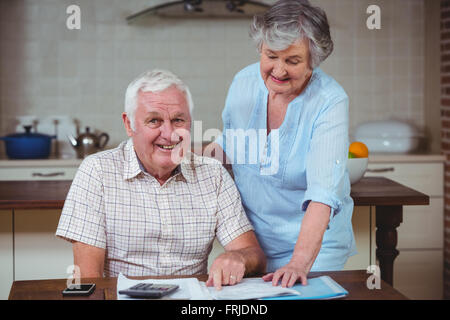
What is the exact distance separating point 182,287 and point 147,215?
342 millimetres

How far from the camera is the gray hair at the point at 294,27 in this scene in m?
1.30

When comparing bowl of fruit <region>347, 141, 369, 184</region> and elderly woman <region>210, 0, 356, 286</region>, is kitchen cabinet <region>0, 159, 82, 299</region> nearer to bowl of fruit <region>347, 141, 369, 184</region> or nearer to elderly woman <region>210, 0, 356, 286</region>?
elderly woman <region>210, 0, 356, 286</region>

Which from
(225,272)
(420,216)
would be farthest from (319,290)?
(420,216)

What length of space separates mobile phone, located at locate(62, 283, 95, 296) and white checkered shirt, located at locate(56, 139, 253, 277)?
0.26 m

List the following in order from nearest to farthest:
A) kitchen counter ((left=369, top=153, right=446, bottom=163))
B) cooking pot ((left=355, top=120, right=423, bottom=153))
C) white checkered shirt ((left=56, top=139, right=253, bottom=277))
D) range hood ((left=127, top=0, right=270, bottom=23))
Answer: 1. white checkered shirt ((left=56, top=139, right=253, bottom=277))
2. kitchen counter ((left=369, top=153, right=446, bottom=163))
3. cooking pot ((left=355, top=120, right=423, bottom=153))
4. range hood ((left=127, top=0, right=270, bottom=23))

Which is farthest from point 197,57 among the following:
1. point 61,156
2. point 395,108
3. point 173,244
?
point 173,244

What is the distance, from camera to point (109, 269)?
1.46 m

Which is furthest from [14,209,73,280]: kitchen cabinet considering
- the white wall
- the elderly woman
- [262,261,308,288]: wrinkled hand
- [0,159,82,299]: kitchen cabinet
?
the white wall

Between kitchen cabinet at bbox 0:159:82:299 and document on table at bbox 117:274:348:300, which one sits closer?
document on table at bbox 117:274:348:300

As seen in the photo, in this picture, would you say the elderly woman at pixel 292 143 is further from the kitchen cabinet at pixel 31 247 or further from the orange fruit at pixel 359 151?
the kitchen cabinet at pixel 31 247

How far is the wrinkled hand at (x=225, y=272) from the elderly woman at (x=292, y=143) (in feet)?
0.21

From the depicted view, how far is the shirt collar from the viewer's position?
145cm

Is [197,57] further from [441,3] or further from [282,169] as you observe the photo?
[282,169]

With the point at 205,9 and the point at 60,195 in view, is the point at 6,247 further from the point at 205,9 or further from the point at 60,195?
the point at 205,9
